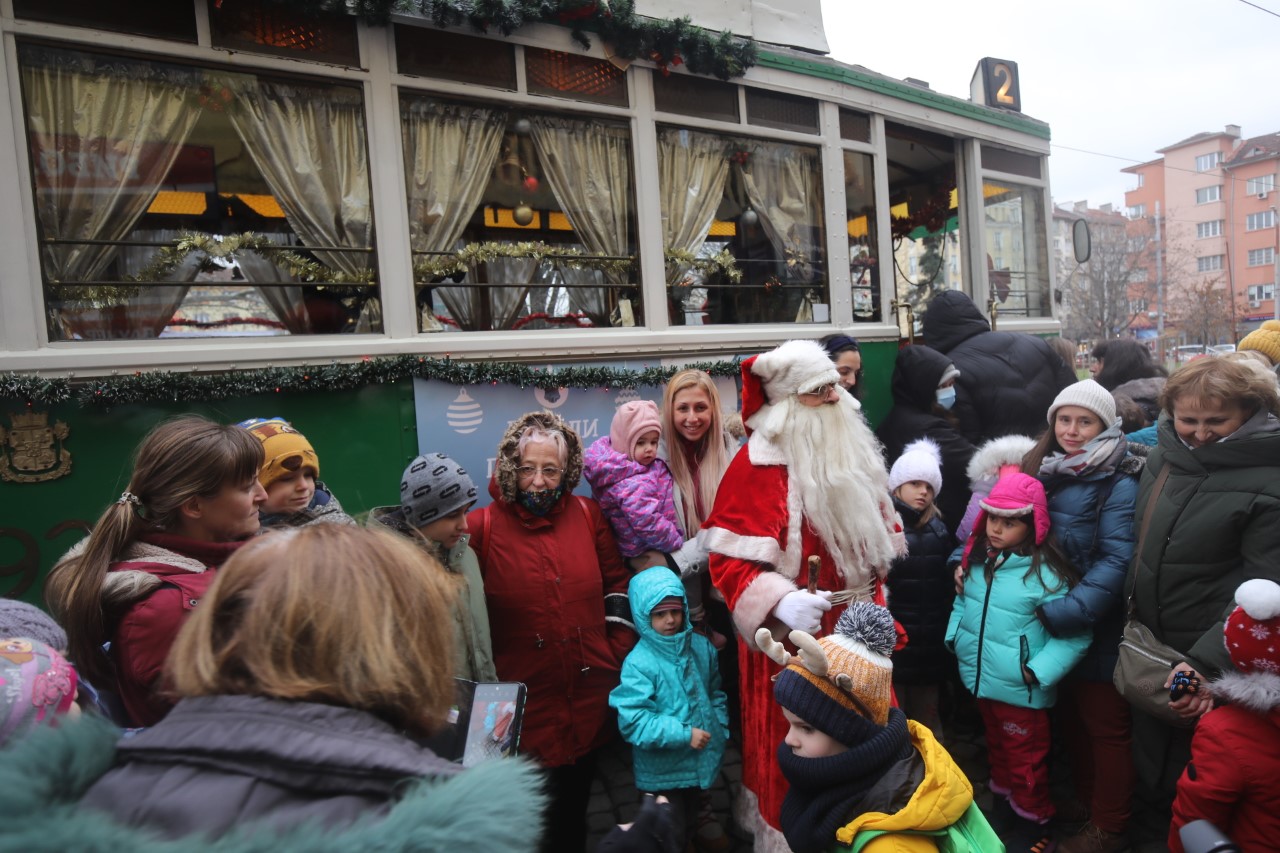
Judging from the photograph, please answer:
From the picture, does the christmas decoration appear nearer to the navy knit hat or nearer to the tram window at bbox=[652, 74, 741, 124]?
the tram window at bbox=[652, 74, 741, 124]

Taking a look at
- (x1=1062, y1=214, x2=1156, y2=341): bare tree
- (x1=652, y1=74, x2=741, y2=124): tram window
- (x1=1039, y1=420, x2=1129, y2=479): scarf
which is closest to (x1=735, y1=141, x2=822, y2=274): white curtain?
(x1=652, y1=74, x2=741, y2=124): tram window

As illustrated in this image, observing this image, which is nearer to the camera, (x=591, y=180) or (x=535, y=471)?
(x=535, y=471)

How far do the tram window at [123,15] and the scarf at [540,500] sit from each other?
283cm

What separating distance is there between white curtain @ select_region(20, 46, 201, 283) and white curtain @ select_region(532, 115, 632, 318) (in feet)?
6.18

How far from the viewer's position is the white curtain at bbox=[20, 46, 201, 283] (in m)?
3.24

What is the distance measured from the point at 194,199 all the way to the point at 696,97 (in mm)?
3123

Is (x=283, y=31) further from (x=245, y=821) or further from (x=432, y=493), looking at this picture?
(x=245, y=821)

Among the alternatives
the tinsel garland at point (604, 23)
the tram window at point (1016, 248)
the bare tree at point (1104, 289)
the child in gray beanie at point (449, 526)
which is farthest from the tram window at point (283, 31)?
the bare tree at point (1104, 289)

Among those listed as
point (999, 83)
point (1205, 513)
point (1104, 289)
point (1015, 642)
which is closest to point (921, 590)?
point (1015, 642)

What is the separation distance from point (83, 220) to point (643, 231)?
294 cm

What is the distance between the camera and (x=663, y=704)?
107 inches

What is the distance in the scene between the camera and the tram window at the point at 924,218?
6.69m

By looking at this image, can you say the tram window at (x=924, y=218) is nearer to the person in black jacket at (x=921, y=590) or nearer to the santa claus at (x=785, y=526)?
the person in black jacket at (x=921, y=590)

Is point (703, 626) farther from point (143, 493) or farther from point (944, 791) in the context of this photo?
point (143, 493)
